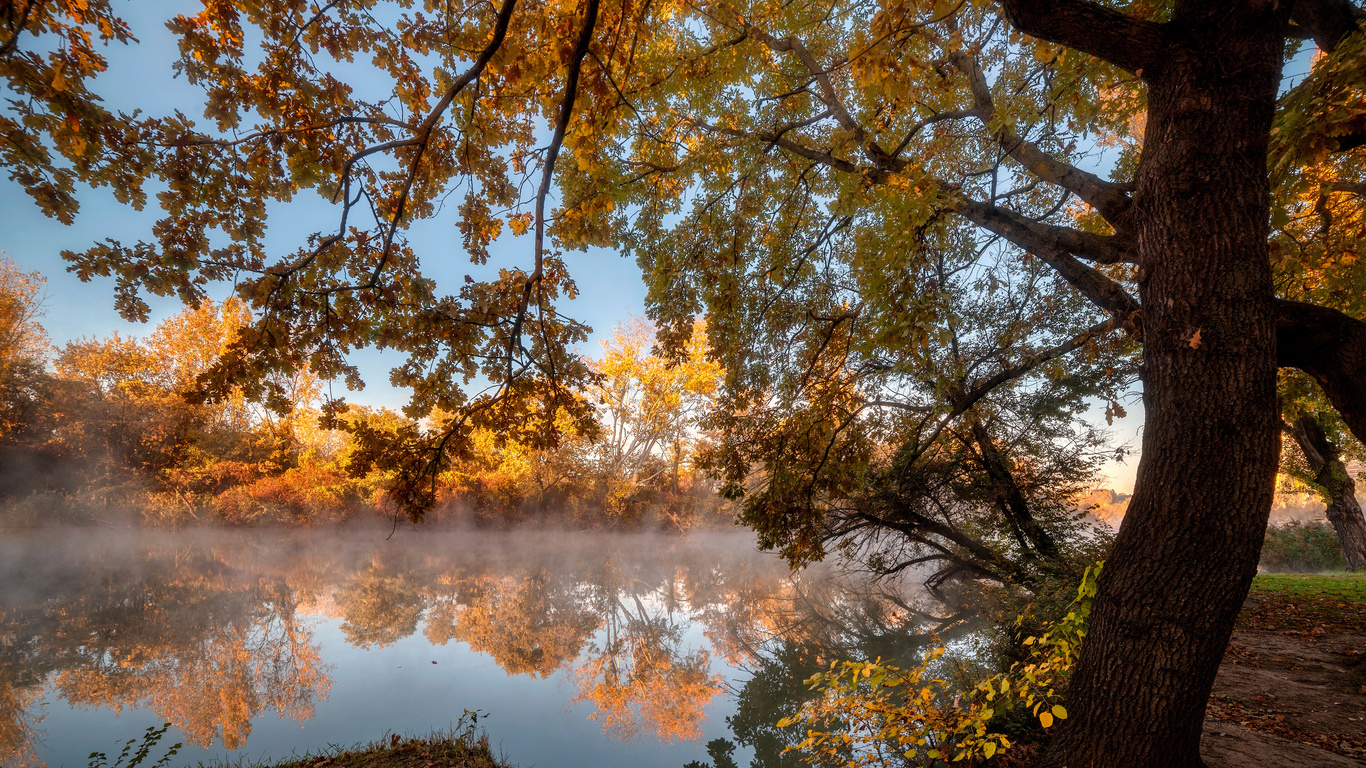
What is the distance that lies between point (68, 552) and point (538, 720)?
66.3 feet

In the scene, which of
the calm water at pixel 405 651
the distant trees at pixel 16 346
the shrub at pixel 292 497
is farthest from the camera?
the shrub at pixel 292 497

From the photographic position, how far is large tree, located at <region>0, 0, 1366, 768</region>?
2.22 m

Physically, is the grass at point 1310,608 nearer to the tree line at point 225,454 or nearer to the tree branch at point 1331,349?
the tree branch at point 1331,349

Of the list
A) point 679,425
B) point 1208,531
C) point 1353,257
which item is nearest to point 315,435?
point 679,425

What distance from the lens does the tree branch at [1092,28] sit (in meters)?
2.32

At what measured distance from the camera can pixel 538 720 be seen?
19.7 ft

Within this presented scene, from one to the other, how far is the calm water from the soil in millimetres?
3975

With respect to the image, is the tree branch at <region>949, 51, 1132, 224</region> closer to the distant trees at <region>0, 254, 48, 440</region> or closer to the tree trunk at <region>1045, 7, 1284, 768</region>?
the tree trunk at <region>1045, 7, 1284, 768</region>

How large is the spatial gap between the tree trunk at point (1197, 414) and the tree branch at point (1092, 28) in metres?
0.11

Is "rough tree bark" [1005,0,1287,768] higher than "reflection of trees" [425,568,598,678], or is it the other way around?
"rough tree bark" [1005,0,1287,768]

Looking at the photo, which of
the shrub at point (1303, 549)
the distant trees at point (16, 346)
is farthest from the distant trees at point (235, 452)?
the shrub at point (1303, 549)

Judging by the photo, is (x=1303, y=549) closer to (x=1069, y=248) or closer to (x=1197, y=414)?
(x=1069, y=248)

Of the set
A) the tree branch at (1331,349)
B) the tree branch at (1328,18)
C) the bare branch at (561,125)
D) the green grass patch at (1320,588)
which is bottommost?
the green grass patch at (1320,588)

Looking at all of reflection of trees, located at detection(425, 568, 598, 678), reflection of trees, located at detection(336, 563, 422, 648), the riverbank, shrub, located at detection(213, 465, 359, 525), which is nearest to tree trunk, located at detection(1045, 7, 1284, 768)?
the riverbank
